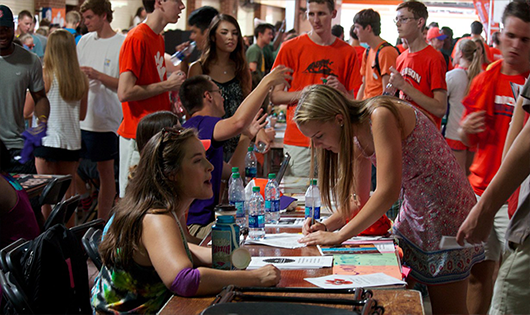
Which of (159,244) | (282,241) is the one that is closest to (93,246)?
(159,244)

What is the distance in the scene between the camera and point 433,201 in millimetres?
2266

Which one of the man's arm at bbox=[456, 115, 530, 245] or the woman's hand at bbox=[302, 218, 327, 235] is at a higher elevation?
the man's arm at bbox=[456, 115, 530, 245]

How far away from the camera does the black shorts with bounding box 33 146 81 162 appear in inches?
173

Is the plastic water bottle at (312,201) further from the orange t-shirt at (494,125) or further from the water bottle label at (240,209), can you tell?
the orange t-shirt at (494,125)

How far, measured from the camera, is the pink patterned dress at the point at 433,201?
88.7 inches

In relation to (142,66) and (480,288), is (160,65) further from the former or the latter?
(480,288)

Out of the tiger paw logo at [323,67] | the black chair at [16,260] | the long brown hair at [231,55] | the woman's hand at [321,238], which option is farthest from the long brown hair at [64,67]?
the woman's hand at [321,238]

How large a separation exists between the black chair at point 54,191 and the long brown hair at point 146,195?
1.52 metres

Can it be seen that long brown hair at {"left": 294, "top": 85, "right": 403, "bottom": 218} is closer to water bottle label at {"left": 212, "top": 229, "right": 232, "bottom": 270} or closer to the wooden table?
the wooden table

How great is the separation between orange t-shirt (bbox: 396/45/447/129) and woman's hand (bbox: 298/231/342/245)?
199cm

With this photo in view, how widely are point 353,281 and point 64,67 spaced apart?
338 cm

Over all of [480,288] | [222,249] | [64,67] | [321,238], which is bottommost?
[480,288]

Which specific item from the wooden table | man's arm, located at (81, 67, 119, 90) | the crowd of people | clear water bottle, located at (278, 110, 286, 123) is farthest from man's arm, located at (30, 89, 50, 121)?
clear water bottle, located at (278, 110, 286, 123)

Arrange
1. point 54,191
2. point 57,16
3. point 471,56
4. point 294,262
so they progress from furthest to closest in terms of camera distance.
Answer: point 57,16 → point 471,56 → point 54,191 → point 294,262
